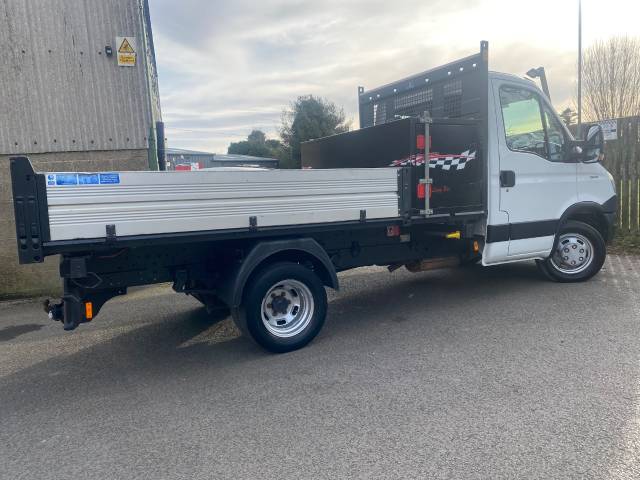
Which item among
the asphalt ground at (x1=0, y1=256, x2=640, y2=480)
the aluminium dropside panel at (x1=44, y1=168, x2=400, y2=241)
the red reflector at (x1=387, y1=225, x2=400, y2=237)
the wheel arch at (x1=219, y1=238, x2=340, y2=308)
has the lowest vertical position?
the asphalt ground at (x1=0, y1=256, x2=640, y2=480)

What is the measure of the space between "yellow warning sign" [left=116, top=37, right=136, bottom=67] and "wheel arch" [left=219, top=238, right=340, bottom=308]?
15.2 feet

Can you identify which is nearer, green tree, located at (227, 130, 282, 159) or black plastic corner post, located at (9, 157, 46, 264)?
black plastic corner post, located at (9, 157, 46, 264)

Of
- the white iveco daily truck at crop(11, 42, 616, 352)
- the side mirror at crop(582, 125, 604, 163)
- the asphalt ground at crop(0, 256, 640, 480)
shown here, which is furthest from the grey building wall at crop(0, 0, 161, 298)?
the side mirror at crop(582, 125, 604, 163)

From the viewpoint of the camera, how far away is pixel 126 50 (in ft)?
24.5

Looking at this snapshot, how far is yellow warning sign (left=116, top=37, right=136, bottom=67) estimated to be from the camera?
745 centimetres

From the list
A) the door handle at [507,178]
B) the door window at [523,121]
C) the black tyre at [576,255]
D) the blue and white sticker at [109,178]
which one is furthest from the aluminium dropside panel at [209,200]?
the black tyre at [576,255]

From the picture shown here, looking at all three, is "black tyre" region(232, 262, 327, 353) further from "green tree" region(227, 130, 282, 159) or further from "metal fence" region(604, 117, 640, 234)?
"green tree" region(227, 130, 282, 159)

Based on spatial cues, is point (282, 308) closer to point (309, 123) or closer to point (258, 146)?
point (309, 123)

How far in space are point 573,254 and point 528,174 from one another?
147 cm

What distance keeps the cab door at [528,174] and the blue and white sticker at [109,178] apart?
413 centimetres

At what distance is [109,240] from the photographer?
3.79 meters

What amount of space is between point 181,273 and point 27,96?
4.63m

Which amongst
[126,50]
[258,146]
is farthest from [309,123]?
[126,50]

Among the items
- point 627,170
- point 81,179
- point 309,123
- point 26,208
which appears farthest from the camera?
point 309,123
